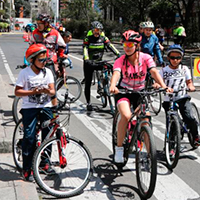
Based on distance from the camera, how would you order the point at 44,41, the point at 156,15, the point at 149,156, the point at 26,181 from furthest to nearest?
the point at 156,15 < the point at 44,41 < the point at 26,181 < the point at 149,156

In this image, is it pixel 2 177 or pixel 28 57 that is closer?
pixel 28 57

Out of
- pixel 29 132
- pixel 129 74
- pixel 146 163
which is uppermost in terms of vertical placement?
pixel 129 74

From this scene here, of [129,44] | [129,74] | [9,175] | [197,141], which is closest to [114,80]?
[129,74]

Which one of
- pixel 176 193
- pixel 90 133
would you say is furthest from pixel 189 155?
pixel 90 133

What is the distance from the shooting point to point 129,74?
475cm

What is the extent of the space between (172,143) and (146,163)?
49.1 inches

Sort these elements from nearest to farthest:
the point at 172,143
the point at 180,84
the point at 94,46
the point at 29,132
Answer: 1. the point at 29,132
2. the point at 172,143
3. the point at 180,84
4. the point at 94,46

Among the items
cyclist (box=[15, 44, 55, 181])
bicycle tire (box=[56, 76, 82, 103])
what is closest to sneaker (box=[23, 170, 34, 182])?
cyclist (box=[15, 44, 55, 181])

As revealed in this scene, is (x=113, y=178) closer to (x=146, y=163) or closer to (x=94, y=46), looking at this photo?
(x=146, y=163)

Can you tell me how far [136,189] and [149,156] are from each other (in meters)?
0.67

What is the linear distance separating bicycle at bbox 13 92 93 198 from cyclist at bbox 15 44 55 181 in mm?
127

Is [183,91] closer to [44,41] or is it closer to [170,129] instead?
[170,129]

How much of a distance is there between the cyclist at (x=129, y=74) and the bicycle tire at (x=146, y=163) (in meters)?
0.48

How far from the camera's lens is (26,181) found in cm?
434
